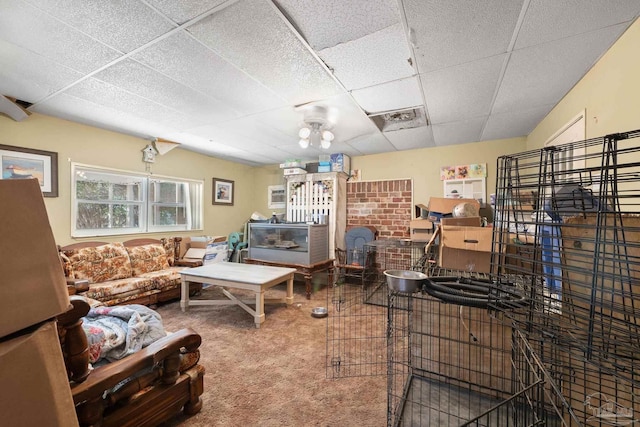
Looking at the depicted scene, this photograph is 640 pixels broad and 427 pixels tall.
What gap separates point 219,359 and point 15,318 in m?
1.70

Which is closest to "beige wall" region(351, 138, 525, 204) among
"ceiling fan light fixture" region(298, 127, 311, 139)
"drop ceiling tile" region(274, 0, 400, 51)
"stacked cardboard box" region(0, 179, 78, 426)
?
"ceiling fan light fixture" region(298, 127, 311, 139)

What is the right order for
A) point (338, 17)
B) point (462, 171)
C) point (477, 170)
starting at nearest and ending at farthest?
point (338, 17)
point (477, 170)
point (462, 171)

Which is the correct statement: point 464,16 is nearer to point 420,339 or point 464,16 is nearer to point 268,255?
point 420,339

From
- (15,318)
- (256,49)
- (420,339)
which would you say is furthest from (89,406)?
(256,49)

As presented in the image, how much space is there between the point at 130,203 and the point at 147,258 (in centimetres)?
87

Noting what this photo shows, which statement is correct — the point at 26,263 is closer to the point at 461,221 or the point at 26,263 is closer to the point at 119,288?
the point at 461,221

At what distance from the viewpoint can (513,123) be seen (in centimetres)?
295

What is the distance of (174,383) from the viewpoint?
1463 millimetres

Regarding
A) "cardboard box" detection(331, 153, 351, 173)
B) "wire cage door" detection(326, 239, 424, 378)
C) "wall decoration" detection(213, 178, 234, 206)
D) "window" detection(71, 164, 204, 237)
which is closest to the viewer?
"wire cage door" detection(326, 239, 424, 378)

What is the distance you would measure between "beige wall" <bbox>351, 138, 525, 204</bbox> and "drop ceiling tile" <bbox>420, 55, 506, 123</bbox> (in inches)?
42.7

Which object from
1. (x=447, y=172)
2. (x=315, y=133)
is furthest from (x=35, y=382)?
(x=447, y=172)

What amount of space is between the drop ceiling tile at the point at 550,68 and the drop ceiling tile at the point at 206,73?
187cm

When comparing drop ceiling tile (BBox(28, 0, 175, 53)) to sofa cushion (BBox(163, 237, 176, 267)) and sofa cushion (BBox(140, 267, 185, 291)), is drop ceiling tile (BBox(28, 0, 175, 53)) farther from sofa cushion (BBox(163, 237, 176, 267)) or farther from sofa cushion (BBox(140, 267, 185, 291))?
sofa cushion (BBox(163, 237, 176, 267))

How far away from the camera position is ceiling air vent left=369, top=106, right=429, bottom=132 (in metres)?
2.76
